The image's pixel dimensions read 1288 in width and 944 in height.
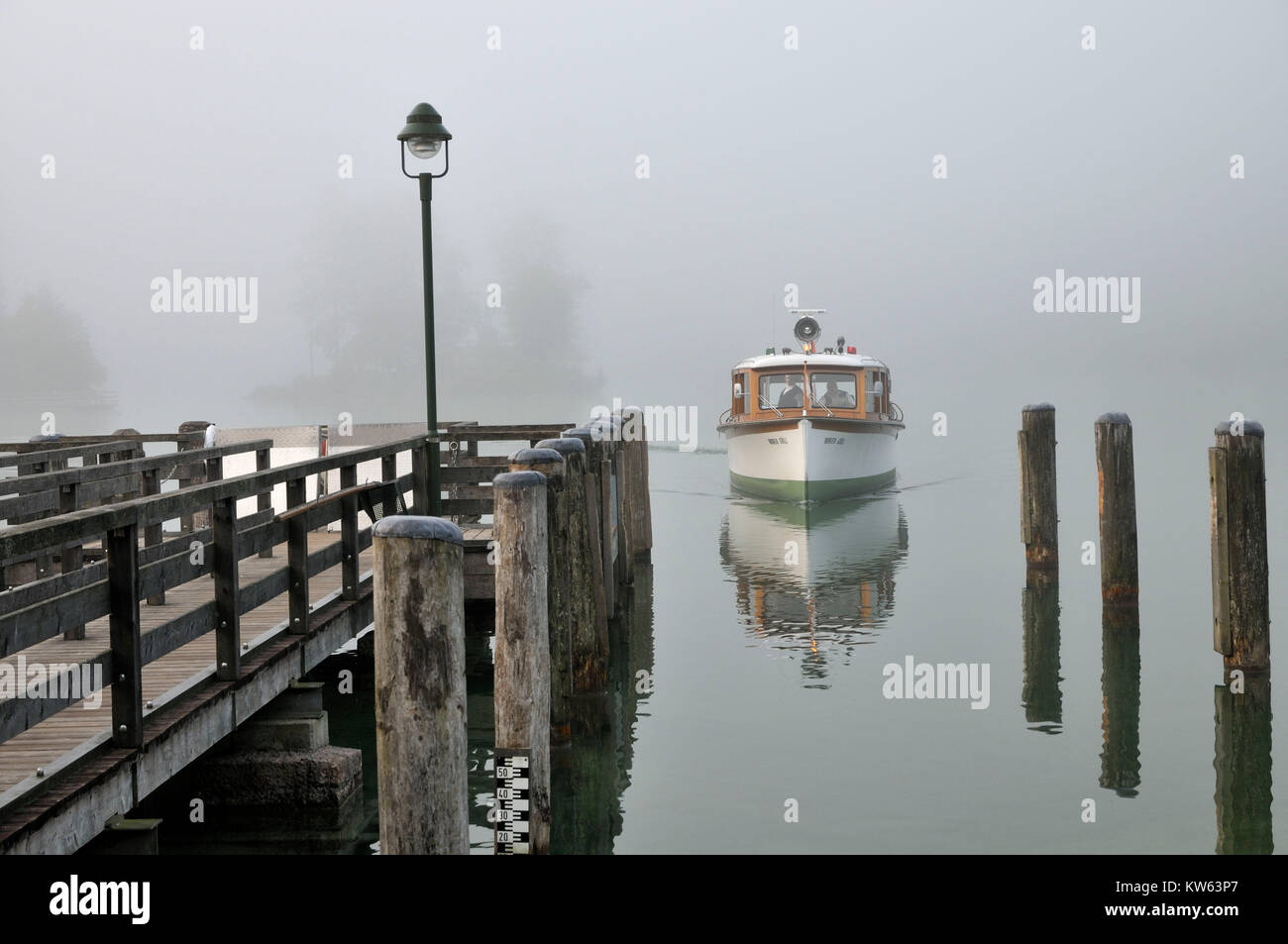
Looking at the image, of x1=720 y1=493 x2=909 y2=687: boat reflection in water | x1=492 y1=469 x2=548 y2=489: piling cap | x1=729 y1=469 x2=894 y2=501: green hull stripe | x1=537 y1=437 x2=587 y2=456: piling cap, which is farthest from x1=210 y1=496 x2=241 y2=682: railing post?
x1=729 y1=469 x2=894 y2=501: green hull stripe

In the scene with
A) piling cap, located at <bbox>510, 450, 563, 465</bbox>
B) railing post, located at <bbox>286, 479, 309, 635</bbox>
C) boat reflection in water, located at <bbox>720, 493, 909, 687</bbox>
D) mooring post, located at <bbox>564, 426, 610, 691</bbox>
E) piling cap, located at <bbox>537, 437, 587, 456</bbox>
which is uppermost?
piling cap, located at <bbox>537, 437, 587, 456</bbox>

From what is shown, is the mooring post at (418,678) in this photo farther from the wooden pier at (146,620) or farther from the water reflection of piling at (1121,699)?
the water reflection of piling at (1121,699)

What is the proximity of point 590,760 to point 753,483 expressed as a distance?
20.9 m

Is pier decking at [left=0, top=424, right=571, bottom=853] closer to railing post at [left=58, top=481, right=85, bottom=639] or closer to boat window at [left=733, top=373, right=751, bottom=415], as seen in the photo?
railing post at [left=58, top=481, right=85, bottom=639]

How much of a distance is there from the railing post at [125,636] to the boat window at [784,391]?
2464 cm

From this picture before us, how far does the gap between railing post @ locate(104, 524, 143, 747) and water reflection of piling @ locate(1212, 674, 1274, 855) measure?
249 inches

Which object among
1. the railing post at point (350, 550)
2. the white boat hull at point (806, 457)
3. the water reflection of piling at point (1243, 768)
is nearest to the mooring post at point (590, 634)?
the railing post at point (350, 550)

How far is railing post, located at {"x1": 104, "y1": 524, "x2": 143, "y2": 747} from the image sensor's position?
5836mm

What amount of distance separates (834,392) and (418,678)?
26.2 m

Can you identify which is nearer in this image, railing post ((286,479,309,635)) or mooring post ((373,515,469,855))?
mooring post ((373,515,469,855))

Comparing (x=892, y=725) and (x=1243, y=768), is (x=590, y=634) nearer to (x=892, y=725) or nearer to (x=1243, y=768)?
(x=892, y=725)
